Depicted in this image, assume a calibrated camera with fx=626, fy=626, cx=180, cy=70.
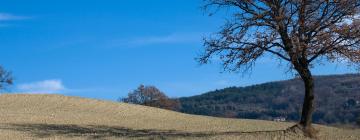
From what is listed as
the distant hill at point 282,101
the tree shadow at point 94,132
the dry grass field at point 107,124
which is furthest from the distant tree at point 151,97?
the tree shadow at point 94,132

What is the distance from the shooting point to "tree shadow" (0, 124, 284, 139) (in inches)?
977

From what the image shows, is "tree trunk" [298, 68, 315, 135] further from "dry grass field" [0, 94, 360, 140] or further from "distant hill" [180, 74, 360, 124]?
"distant hill" [180, 74, 360, 124]

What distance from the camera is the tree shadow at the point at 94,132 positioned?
2481 centimetres

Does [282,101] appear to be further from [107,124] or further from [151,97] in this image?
[107,124]

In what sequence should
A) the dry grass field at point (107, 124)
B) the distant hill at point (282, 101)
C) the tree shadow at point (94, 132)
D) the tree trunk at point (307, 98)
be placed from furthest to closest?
the distant hill at point (282, 101), the tree trunk at point (307, 98), the dry grass field at point (107, 124), the tree shadow at point (94, 132)

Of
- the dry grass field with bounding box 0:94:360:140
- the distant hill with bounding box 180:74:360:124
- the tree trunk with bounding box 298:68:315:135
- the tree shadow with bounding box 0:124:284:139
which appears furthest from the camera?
the distant hill with bounding box 180:74:360:124

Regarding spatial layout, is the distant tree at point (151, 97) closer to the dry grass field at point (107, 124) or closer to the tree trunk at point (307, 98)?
the dry grass field at point (107, 124)

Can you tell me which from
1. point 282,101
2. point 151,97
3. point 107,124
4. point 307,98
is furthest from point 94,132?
point 282,101

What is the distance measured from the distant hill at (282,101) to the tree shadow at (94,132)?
4140 centimetres

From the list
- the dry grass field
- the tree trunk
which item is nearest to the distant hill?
the dry grass field

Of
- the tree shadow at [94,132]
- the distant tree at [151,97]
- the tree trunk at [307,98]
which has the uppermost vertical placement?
the distant tree at [151,97]

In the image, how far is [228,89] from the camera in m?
128

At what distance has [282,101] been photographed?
96312mm

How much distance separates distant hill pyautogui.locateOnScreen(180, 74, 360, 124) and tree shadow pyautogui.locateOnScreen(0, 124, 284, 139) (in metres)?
41.4
